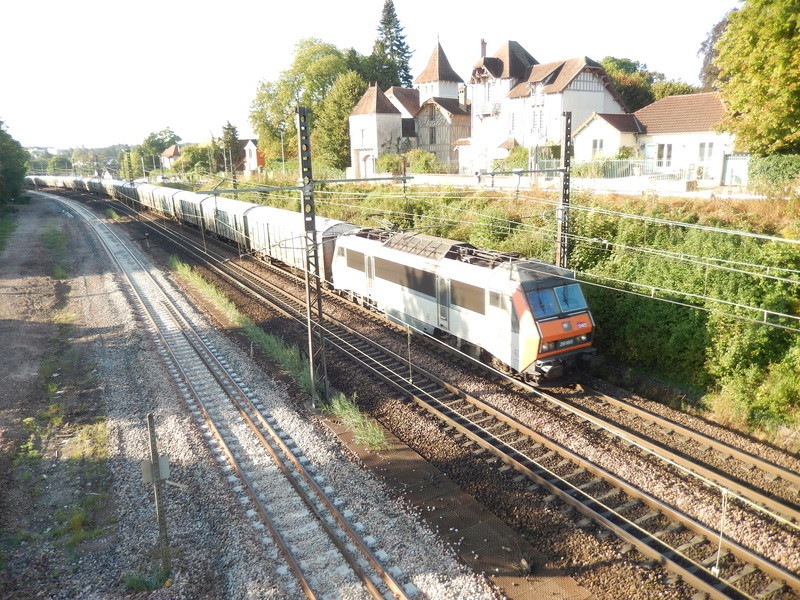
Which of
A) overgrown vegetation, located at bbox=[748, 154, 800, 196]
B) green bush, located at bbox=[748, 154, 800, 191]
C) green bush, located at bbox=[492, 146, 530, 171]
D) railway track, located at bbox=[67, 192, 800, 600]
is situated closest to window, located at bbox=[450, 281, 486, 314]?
railway track, located at bbox=[67, 192, 800, 600]

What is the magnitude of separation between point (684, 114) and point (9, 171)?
66792mm

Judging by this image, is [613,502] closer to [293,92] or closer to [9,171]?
[293,92]

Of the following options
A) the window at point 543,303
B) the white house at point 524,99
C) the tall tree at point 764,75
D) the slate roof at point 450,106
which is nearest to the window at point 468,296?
the window at point 543,303

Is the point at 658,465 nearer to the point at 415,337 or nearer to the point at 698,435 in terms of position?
the point at 698,435

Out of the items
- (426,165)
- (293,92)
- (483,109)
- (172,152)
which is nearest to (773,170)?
(426,165)

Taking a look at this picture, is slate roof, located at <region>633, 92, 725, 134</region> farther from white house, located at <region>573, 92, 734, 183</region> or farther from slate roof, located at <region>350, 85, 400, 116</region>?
slate roof, located at <region>350, 85, 400, 116</region>

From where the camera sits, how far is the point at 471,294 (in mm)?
14797

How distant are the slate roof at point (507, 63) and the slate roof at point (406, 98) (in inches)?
432

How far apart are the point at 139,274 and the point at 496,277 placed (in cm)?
2271

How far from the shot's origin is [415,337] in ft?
60.2

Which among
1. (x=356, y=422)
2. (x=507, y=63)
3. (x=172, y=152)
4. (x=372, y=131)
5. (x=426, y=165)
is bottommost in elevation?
(x=356, y=422)

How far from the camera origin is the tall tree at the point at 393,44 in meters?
77.3

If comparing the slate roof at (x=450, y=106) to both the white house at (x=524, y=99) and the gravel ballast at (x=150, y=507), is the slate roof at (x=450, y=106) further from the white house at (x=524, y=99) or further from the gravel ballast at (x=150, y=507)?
the gravel ballast at (x=150, y=507)

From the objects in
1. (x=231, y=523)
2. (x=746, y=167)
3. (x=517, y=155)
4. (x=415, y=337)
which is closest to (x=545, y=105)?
(x=517, y=155)
